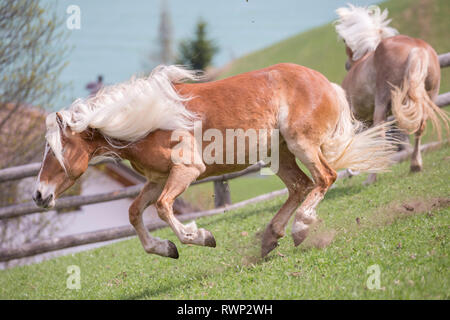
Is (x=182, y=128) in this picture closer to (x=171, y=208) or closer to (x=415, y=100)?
(x=171, y=208)

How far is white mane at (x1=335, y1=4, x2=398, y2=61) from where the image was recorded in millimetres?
8625

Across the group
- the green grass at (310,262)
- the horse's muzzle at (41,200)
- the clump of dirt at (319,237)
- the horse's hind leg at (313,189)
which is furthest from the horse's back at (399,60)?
the horse's muzzle at (41,200)

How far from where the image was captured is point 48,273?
293 inches

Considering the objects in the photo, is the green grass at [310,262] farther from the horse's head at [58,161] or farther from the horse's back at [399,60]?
the horse's back at [399,60]

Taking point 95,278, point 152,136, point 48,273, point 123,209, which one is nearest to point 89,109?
point 152,136

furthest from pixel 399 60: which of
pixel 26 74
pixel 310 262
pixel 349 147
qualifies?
pixel 26 74

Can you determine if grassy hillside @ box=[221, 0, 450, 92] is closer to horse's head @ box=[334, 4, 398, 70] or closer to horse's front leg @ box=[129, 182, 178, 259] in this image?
horse's head @ box=[334, 4, 398, 70]

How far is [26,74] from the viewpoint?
12.3 meters

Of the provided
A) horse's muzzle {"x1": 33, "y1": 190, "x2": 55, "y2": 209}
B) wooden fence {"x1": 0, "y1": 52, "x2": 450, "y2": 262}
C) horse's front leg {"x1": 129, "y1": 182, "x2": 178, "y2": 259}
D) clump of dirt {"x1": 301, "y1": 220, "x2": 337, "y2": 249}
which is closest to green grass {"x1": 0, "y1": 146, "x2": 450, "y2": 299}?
clump of dirt {"x1": 301, "y1": 220, "x2": 337, "y2": 249}

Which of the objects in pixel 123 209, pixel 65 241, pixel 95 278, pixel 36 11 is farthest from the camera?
pixel 123 209

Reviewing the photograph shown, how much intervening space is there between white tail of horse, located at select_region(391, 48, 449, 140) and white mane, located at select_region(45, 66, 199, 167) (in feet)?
11.5

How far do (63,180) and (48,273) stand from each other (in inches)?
141

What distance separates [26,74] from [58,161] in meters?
8.92

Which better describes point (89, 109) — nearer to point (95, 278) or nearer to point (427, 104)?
point (95, 278)
